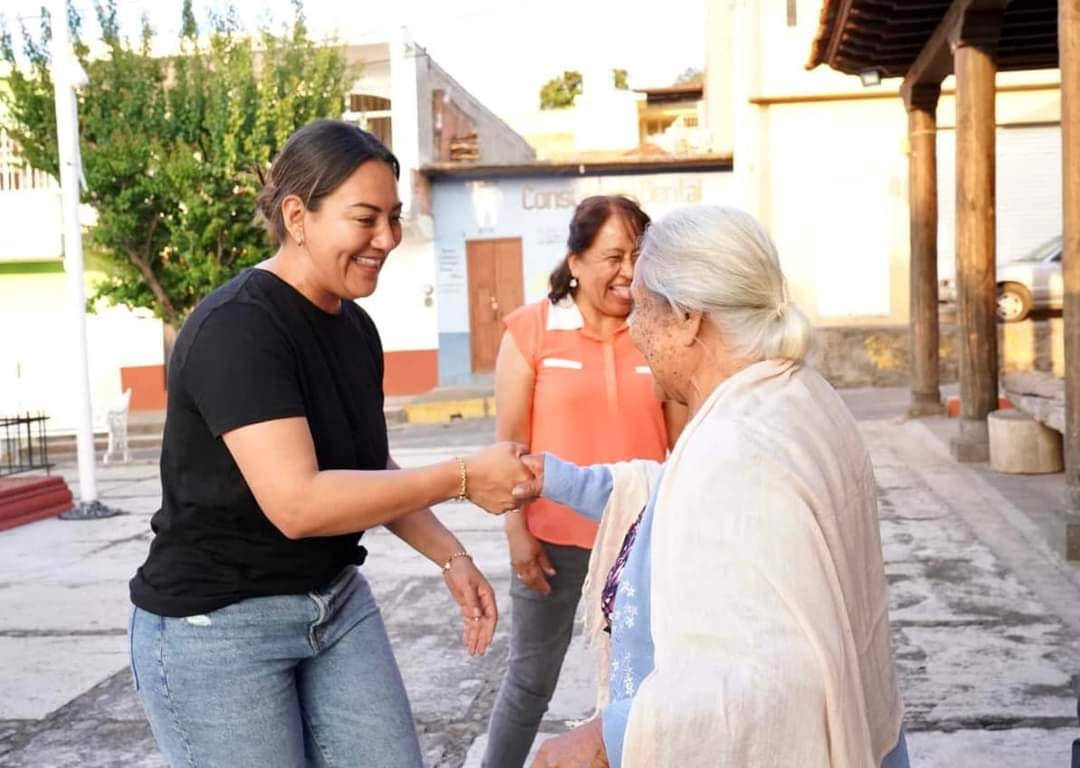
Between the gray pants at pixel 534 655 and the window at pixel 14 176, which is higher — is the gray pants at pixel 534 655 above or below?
below

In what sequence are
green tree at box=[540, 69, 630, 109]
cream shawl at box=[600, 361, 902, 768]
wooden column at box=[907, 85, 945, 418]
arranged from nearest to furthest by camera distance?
cream shawl at box=[600, 361, 902, 768]
wooden column at box=[907, 85, 945, 418]
green tree at box=[540, 69, 630, 109]

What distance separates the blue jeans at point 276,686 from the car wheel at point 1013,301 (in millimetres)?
15944

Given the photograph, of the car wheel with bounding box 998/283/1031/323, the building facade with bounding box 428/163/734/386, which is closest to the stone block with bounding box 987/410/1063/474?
the car wheel with bounding box 998/283/1031/323

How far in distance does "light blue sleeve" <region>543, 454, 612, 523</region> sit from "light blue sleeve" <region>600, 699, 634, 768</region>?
938mm

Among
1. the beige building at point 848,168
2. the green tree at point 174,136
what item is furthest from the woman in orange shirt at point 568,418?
the green tree at point 174,136

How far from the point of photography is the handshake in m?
2.65

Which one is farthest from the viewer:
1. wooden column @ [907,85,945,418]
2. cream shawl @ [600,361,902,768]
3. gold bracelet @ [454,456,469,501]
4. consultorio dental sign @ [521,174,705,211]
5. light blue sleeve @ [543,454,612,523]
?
consultorio dental sign @ [521,174,705,211]

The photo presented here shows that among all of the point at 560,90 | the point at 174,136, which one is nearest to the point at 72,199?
the point at 174,136

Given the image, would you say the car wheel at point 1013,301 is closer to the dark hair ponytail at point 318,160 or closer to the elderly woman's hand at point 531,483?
the elderly woman's hand at point 531,483

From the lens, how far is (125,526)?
10000 millimetres

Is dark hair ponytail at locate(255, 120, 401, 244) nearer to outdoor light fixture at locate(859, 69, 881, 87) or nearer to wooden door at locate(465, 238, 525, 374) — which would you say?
outdoor light fixture at locate(859, 69, 881, 87)

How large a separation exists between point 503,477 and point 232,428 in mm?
665

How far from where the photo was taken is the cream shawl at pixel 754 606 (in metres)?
1.85

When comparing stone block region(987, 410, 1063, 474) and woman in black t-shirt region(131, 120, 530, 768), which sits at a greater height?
woman in black t-shirt region(131, 120, 530, 768)
